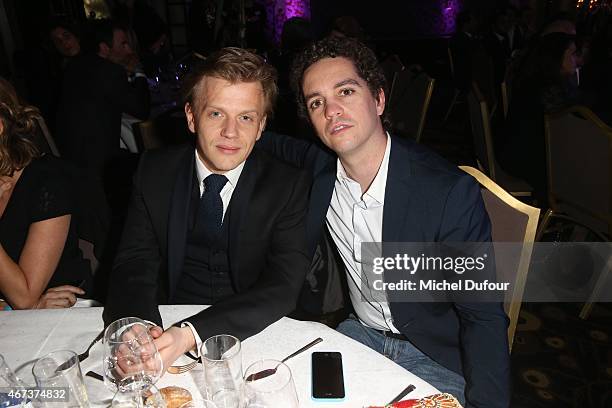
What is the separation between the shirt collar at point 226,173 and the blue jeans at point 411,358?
0.70 m

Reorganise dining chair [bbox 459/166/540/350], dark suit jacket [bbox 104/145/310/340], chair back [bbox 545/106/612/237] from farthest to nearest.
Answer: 1. chair back [bbox 545/106/612/237]
2. dark suit jacket [bbox 104/145/310/340]
3. dining chair [bbox 459/166/540/350]

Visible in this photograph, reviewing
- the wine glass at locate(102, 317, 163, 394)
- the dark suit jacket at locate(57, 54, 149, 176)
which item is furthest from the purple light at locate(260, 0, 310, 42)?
the wine glass at locate(102, 317, 163, 394)

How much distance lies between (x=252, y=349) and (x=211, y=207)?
0.59 meters

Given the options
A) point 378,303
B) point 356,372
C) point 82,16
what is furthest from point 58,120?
point 82,16

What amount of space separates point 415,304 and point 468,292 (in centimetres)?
20

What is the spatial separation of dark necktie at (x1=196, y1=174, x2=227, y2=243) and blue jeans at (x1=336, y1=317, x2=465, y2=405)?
0.63 metres

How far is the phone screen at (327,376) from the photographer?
1018mm

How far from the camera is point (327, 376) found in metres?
1.06

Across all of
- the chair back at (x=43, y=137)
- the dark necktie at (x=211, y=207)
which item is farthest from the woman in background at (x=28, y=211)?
the chair back at (x=43, y=137)

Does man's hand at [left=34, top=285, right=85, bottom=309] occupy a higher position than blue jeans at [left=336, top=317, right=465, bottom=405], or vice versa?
man's hand at [left=34, top=285, right=85, bottom=309]

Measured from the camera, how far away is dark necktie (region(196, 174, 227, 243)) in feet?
5.27

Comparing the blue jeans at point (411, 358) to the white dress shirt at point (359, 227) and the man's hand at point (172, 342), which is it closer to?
the white dress shirt at point (359, 227)

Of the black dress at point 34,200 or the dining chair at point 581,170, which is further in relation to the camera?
the dining chair at point 581,170

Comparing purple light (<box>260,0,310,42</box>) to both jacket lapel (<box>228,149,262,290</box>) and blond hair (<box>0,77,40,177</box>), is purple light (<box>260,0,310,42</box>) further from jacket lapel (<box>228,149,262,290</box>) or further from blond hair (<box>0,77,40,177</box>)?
jacket lapel (<box>228,149,262,290</box>)
